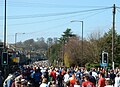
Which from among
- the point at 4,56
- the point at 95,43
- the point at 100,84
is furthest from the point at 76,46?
the point at 100,84

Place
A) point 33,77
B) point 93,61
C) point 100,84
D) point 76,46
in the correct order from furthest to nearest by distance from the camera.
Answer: point 76,46, point 93,61, point 33,77, point 100,84

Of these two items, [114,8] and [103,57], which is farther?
[114,8]

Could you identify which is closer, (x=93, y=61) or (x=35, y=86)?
(x=35, y=86)

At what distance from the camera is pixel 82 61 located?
259ft

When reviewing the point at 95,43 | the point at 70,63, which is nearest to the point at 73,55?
the point at 70,63

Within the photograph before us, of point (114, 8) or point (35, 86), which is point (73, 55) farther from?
point (35, 86)

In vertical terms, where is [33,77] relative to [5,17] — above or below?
below

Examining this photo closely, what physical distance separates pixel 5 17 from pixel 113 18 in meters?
9.51

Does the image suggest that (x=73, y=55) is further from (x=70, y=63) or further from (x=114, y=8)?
(x=114, y=8)

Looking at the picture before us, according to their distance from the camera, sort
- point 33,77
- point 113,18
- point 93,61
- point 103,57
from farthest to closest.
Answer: point 93,61 → point 113,18 → point 103,57 → point 33,77

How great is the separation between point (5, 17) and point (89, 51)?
4561cm

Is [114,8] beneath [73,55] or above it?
above

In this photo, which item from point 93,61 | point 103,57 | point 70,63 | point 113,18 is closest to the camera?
point 103,57

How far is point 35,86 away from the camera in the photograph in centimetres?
2888
